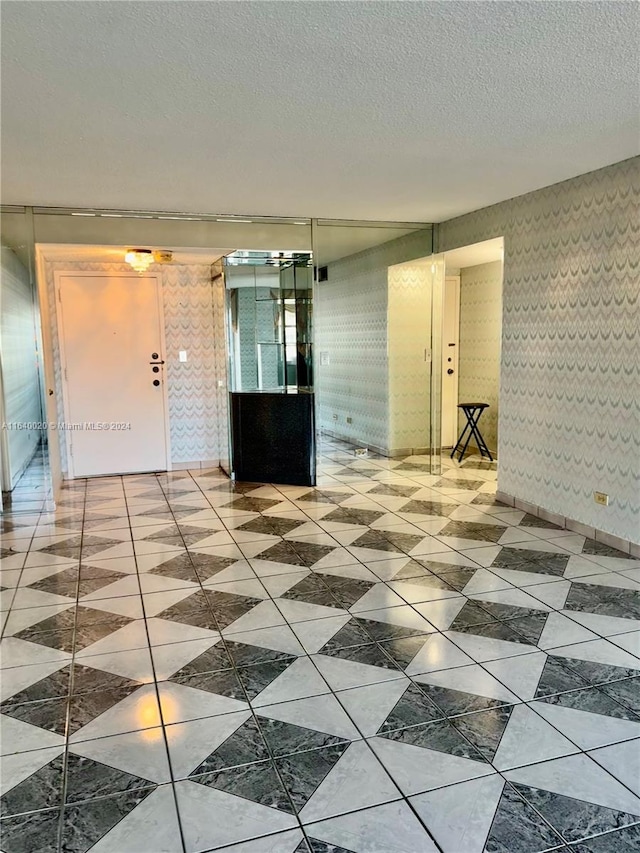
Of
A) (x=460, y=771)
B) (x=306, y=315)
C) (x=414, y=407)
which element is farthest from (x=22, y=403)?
(x=460, y=771)

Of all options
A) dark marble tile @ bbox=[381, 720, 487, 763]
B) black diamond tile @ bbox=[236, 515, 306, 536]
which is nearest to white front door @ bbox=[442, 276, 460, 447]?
black diamond tile @ bbox=[236, 515, 306, 536]

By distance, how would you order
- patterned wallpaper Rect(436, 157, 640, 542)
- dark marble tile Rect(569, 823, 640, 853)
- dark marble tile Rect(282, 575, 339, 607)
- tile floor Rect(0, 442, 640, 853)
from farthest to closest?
patterned wallpaper Rect(436, 157, 640, 542) < dark marble tile Rect(282, 575, 339, 607) < tile floor Rect(0, 442, 640, 853) < dark marble tile Rect(569, 823, 640, 853)

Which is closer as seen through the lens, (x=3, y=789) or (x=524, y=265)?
(x=3, y=789)

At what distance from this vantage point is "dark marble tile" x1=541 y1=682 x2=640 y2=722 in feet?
7.22

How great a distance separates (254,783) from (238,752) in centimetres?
16

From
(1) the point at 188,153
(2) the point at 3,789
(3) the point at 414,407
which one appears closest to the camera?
(2) the point at 3,789

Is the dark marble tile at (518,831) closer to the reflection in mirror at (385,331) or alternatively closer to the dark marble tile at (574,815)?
the dark marble tile at (574,815)

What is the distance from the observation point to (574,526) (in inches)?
167

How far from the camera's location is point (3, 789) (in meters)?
1.89

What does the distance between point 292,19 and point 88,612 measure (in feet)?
9.01

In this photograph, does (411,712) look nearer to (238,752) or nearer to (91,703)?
(238,752)

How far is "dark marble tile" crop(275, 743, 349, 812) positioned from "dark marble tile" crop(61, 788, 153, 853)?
0.42m

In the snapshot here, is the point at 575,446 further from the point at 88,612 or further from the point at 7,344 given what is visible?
the point at 7,344

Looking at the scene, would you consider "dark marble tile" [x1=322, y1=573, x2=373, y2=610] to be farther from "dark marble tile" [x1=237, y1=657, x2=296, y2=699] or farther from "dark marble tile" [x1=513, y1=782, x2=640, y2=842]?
"dark marble tile" [x1=513, y1=782, x2=640, y2=842]
